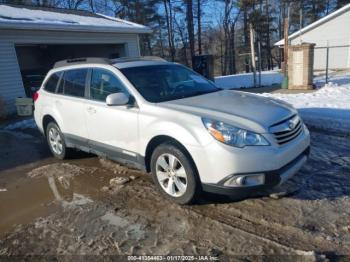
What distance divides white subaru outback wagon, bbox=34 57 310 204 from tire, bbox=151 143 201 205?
1 centimetres

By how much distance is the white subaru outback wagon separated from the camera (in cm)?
339

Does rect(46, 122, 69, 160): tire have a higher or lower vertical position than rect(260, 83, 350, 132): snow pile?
higher

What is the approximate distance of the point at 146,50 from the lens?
138 feet

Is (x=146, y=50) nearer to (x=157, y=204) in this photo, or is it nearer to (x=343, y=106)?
(x=343, y=106)

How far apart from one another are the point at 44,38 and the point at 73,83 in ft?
27.5

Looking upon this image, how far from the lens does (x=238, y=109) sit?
150 inches

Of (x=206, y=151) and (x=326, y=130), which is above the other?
(x=206, y=151)

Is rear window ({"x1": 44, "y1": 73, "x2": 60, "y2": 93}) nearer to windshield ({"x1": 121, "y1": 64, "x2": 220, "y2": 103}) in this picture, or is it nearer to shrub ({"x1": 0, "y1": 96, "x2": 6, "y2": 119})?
windshield ({"x1": 121, "y1": 64, "x2": 220, "y2": 103})

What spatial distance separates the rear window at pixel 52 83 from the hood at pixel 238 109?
9.06 ft

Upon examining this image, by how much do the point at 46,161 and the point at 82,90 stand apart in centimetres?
181

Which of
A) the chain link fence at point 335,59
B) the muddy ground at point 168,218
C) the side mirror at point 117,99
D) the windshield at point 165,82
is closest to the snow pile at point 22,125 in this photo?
the muddy ground at point 168,218

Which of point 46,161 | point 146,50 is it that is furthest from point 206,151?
point 146,50

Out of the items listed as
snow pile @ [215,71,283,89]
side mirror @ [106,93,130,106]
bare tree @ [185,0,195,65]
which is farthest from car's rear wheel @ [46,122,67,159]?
bare tree @ [185,0,195,65]

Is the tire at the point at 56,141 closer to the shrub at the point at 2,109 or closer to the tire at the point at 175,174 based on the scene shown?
the tire at the point at 175,174
